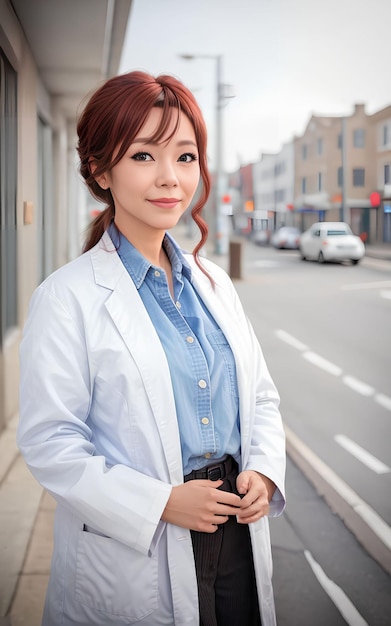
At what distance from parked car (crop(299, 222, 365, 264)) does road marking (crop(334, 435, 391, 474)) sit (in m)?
0.82

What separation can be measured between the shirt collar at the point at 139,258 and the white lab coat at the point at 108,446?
0.02 metres

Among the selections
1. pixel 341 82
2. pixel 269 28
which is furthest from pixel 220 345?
pixel 269 28

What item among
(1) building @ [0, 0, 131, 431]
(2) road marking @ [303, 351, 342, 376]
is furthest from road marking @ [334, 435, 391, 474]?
(1) building @ [0, 0, 131, 431]

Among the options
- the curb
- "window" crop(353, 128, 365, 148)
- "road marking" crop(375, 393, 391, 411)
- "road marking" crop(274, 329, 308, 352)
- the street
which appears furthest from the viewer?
"road marking" crop(274, 329, 308, 352)

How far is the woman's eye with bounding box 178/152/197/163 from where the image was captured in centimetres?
92

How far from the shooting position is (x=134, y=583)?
0.88 metres

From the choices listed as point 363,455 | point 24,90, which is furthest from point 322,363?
point 24,90

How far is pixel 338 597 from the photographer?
1765 mm

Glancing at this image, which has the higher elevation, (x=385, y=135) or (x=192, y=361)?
(x=385, y=135)

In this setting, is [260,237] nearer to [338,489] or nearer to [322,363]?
[338,489]

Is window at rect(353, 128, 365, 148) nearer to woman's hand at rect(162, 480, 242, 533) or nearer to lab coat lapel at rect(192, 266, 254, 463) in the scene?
lab coat lapel at rect(192, 266, 254, 463)

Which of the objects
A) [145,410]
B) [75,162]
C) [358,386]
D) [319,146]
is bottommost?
[358,386]

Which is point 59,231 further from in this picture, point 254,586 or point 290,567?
point 254,586

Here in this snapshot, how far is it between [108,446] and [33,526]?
1.38 m
